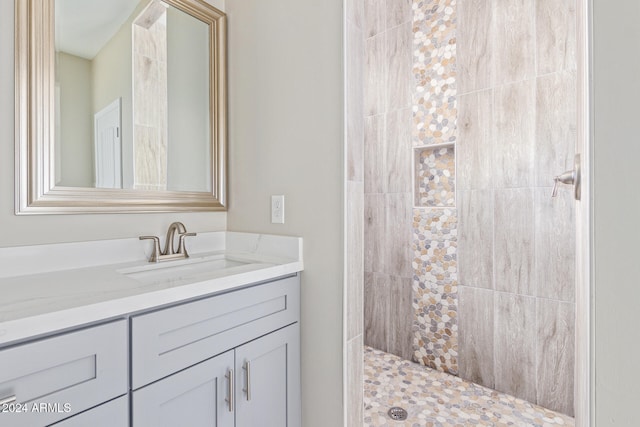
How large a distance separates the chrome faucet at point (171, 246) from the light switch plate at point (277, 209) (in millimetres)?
395

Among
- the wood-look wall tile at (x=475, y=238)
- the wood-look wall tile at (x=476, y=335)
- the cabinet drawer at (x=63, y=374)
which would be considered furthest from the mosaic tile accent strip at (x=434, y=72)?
the cabinet drawer at (x=63, y=374)

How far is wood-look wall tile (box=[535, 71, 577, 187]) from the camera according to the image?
1701mm

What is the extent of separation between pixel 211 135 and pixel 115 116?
41 centimetres

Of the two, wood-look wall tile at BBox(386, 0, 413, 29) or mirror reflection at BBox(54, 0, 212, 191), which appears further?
wood-look wall tile at BBox(386, 0, 413, 29)

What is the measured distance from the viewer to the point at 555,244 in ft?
5.74

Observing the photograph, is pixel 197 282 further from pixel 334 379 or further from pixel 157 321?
pixel 334 379

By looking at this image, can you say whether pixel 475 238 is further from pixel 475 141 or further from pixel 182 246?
pixel 182 246

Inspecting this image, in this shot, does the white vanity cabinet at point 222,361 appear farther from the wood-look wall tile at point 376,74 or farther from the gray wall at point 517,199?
the wood-look wall tile at point 376,74

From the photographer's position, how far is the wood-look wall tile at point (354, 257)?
1.20 meters

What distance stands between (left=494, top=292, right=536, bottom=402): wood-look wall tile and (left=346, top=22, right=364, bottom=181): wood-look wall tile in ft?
4.45

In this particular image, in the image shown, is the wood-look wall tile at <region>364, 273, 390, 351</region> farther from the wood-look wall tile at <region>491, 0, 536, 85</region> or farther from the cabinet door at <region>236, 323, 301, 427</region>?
the wood-look wall tile at <region>491, 0, 536, 85</region>

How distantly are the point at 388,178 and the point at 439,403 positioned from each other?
1.52m
